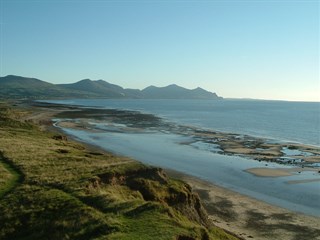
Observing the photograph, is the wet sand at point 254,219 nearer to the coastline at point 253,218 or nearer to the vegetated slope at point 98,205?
the coastline at point 253,218

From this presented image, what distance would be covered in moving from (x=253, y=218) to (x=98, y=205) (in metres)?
19.8

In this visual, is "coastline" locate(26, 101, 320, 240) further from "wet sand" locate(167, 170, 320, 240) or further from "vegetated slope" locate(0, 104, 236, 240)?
"vegetated slope" locate(0, 104, 236, 240)

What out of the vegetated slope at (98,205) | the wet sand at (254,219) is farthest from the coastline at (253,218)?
the vegetated slope at (98,205)

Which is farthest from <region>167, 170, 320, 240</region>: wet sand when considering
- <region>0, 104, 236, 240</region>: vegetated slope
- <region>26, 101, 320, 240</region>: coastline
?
<region>0, 104, 236, 240</region>: vegetated slope

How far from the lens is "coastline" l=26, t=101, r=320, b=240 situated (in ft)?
117

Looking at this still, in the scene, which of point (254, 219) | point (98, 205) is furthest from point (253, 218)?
point (98, 205)

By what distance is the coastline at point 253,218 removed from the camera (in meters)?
35.7

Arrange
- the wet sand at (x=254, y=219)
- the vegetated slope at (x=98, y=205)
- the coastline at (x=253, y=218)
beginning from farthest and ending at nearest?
1. the coastline at (x=253, y=218)
2. the wet sand at (x=254, y=219)
3. the vegetated slope at (x=98, y=205)

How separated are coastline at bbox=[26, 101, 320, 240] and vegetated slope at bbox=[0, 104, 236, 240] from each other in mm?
7308

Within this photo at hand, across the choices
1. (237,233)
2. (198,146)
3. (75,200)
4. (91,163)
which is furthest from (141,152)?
(75,200)

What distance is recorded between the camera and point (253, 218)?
3962 cm

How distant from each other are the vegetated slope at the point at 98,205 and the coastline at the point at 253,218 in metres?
7.31

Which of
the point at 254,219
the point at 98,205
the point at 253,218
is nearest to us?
the point at 98,205

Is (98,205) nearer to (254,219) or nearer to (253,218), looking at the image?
(254,219)
